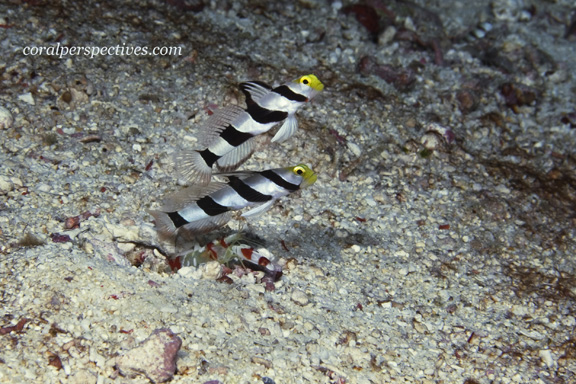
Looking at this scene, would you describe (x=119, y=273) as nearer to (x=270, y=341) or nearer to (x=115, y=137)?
(x=270, y=341)

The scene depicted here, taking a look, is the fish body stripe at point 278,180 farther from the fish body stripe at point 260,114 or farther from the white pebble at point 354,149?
the white pebble at point 354,149

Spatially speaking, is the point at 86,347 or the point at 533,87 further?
the point at 533,87

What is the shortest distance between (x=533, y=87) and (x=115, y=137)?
15.7 ft

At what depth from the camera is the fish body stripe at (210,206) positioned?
272cm

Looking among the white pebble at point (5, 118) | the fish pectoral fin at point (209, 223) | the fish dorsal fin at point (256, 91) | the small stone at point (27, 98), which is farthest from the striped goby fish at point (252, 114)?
the small stone at point (27, 98)

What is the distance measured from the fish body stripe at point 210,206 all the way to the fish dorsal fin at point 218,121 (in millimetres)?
357

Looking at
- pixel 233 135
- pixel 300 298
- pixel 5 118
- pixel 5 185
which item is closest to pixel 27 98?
pixel 5 118

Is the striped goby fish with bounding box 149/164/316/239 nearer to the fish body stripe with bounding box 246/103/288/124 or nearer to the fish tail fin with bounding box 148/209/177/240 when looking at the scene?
the fish tail fin with bounding box 148/209/177/240

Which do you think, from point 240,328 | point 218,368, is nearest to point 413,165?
point 240,328

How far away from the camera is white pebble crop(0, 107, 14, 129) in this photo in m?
3.84

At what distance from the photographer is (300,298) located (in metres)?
3.25

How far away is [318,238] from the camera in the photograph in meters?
3.81

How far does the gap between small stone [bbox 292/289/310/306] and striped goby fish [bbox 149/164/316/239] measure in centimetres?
75

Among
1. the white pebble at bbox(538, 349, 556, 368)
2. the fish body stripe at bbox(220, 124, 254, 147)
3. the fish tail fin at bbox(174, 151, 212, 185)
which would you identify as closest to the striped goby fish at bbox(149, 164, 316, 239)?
the fish tail fin at bbox(174, 151, 212, 185)
